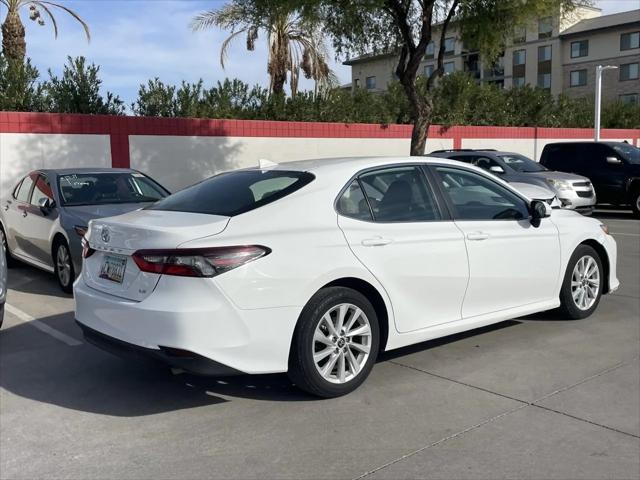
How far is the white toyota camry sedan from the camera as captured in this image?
158 inches

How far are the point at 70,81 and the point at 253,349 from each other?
13.1 metres

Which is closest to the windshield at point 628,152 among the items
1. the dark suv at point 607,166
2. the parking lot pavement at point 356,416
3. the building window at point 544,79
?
the dark suv at point 607,166

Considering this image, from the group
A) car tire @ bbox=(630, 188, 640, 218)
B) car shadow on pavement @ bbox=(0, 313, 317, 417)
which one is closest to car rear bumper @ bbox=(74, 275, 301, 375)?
car shadow on pavement @ bbox=(0, 313, 317, 417)

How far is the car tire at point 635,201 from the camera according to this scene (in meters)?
15.9

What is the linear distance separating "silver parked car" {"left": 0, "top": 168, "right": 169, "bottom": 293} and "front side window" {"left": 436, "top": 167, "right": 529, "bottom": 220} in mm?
4130

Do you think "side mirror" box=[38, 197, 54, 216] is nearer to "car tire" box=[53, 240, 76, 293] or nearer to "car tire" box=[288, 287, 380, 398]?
"car tire" box=[53, 240, 76, 293]

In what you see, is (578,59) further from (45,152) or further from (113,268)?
(113,268)

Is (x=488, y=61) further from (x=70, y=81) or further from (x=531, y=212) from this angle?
(x=531, y=212)

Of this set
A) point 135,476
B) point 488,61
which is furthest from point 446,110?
point 135,476

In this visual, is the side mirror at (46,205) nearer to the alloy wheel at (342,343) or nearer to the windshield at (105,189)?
the windshield at (105,189)

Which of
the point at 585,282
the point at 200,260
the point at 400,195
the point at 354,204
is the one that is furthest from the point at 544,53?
the point at 200,260

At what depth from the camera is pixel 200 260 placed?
3984mm

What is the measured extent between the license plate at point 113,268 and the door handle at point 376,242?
1.59 metres

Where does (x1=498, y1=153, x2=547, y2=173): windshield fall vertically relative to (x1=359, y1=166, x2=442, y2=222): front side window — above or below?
above
